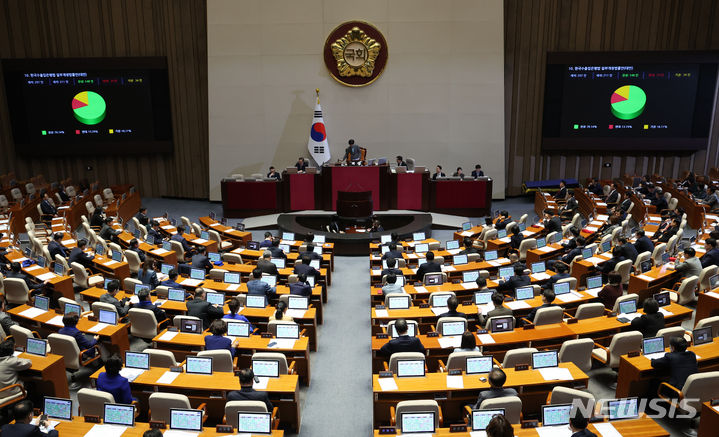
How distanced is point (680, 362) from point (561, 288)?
3.10 metres

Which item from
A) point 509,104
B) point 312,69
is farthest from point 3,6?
point 509,104

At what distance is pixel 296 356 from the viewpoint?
801 cm

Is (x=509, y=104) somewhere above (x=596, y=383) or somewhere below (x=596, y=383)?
above

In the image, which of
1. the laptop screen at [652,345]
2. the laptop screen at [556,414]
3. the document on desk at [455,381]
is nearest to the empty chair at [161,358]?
the document on desk at [455,381]

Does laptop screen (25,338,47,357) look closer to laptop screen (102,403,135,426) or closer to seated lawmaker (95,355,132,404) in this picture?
seated lawmaker (95,355,132,404)

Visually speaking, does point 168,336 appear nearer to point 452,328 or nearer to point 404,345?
point 404,345

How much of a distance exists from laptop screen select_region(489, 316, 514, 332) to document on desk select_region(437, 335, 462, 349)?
1.79 feet

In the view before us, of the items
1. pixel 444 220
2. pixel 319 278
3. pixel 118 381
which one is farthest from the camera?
pixel 444 220

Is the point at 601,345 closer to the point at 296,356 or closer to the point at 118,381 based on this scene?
the point at 296,356

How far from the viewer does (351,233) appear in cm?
1602

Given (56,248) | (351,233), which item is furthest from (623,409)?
(56,248)

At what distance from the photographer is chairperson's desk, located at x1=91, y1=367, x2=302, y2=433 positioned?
6750mm

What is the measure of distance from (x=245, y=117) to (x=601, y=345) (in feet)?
51.8

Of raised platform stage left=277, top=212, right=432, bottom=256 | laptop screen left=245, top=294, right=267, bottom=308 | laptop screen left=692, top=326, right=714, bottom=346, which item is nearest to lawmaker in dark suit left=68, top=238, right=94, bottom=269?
laptop screen left=245, top=294, right=267, bottom=308
